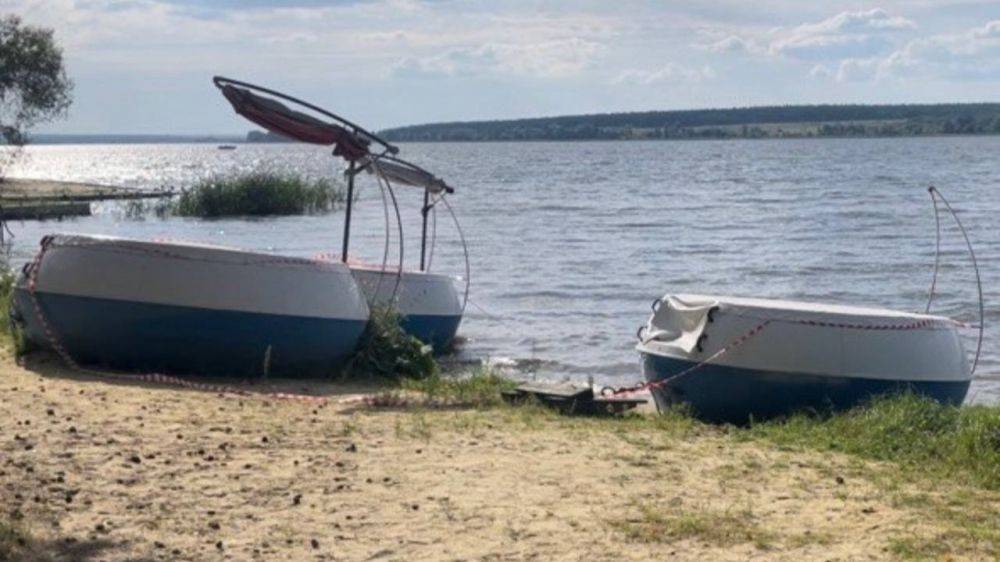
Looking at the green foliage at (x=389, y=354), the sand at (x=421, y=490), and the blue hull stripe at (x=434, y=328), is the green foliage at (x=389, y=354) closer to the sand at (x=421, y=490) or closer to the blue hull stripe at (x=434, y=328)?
the sand at (x=421, y=490)

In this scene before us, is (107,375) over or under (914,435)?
under

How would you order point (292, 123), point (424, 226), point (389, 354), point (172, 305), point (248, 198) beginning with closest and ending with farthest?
point (172, 305) < point (292, 123) < point (389, 354) < point (424, 226) < point (248, 198)

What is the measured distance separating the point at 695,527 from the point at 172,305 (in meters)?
6.49

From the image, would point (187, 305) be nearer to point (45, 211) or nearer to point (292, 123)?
point (292, 123)

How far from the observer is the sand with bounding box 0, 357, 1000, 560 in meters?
7.41

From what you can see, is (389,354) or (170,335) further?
(389,354)

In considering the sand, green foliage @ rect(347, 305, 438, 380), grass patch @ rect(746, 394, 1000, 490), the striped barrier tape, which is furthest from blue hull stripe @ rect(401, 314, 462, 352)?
grass patch @ rect(746, 394, 1000, 490)

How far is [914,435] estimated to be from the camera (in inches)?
399

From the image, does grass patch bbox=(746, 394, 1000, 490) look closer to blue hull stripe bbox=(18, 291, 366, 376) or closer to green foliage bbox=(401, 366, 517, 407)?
green foliage bbox=(401, 366, 517, 407)

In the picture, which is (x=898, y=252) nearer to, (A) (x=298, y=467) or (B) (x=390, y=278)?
(B) (x=390, y=278)

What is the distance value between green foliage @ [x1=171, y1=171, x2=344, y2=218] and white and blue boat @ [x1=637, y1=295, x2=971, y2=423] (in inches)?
1781

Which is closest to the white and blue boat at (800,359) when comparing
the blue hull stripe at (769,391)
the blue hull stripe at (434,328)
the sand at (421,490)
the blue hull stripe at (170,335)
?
the blue hull stripe at (769,391)

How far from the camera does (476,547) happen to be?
7.36 metres

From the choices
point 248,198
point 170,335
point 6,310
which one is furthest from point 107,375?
point 248,198
